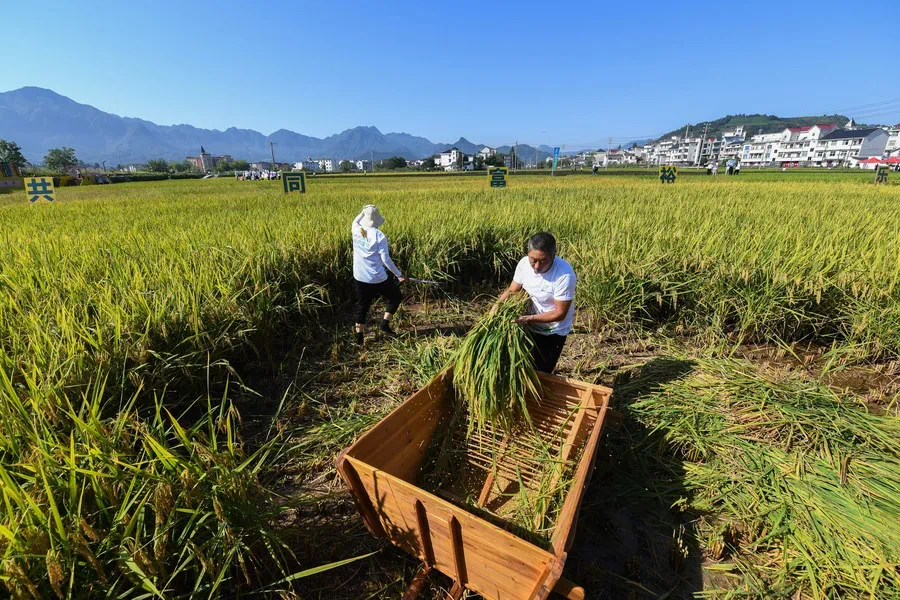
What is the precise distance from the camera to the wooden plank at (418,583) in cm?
157

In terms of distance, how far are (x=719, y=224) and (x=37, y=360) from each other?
7624mm

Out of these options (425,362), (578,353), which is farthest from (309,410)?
(578,353)

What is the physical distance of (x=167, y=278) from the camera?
3.29m

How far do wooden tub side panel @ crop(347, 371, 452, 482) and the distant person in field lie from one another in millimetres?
699

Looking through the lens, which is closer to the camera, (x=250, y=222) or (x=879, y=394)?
(x=879, y=394)

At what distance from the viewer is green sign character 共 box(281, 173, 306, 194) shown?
12873mm

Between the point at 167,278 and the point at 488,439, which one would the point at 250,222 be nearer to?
the point at 167,278

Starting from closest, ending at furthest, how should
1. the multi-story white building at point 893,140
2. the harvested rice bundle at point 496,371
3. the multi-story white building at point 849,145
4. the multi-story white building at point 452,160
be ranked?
the harvested rice bundle at point 496,371, the multi-story white building at point 893,140, the multi-story white building at point 849,145, the multi-story white building at point 452,160

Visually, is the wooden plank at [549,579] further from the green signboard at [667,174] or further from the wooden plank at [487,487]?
the green signboard at [667,174]

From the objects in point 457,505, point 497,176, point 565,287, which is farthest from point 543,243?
point 497,176

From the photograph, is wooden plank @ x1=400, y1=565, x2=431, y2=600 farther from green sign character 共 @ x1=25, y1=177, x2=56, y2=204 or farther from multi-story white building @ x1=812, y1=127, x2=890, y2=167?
multi-story white building @ x1=812, y1=127, x2=890, y2=167

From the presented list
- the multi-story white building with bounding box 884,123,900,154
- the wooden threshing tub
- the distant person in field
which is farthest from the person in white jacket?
the multi-story white building with bounding box 884,123,900,154

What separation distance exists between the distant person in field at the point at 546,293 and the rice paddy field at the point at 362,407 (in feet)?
2.39

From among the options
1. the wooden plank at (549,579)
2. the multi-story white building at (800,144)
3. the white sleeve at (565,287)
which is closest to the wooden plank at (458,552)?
the wooden plank at (549,579)
